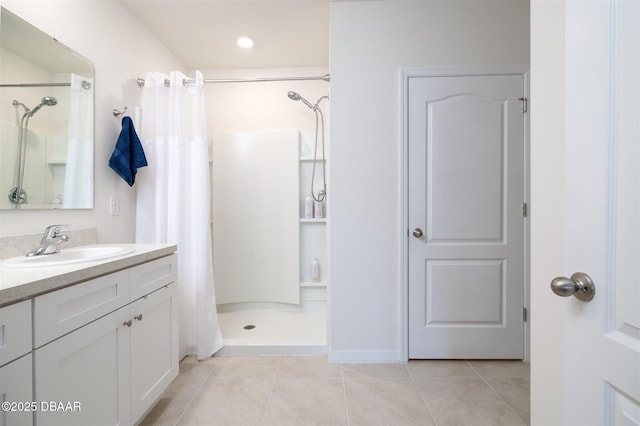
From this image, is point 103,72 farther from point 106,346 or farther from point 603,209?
point 603,209

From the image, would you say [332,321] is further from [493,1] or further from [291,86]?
[493,1]

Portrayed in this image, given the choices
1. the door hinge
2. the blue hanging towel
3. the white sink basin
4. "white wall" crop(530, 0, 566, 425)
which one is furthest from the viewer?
the door hinge

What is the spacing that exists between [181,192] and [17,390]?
54.1 inches

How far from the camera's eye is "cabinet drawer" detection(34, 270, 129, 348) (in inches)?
32.0

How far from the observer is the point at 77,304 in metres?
0.94

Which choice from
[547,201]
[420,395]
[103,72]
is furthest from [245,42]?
[420,395]

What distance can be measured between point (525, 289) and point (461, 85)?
5.02 feet

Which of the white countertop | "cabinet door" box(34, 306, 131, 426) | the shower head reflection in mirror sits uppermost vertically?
the shower head reflection in mirror

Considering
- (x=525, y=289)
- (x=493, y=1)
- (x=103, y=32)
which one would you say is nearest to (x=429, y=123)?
(x=493, y=1)

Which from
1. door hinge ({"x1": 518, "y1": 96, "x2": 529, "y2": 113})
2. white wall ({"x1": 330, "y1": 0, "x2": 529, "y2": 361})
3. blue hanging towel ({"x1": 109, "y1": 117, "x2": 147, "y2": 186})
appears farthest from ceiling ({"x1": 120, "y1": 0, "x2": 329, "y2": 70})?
door hinge ({"x1": 518, "y1": 96, "x2": 529, "y2": 113})

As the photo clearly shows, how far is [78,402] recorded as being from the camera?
92 centimetres

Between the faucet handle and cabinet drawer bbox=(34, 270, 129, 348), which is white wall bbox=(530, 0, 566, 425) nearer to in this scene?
cabinet drawer bbox=(34, 270, 129, 348)

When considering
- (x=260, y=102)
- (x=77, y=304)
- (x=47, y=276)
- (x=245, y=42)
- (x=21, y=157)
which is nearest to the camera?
(x=47, y=276)

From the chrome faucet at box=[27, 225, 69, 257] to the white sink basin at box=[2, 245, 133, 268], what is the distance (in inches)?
1.0
